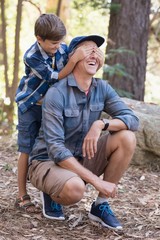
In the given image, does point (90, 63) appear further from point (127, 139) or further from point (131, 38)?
point (131, 38)

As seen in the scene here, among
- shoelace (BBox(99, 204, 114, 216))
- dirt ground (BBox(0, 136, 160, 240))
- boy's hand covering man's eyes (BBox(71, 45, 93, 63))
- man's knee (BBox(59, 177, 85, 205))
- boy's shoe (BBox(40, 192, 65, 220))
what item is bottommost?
dirt ground (BBox(0, 136, 160, 240))

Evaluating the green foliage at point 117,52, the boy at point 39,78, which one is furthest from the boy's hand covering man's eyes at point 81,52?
the green foliage at point 117,52

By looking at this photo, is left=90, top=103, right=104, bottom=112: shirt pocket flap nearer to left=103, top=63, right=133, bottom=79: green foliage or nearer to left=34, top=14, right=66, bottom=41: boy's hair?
left=34, top=14, right=66, bottom=41: boy's hair

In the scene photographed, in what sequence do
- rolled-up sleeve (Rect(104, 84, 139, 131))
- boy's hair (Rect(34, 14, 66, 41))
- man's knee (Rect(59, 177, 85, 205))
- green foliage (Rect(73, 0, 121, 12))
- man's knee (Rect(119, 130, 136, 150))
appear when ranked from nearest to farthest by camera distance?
man's knee (Rect(59, 177, 85, 205)), boy's hair (Rect(34, 14, 66, 41)), man's knee (Rect(119, 130, 136, 150)), rolled-up sleeve (Rect(104, 84, 139, 131)), green foliage (Rect(73, 0, 121, 12))

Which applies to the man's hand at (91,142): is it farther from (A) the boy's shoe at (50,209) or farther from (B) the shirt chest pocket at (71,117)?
(A) the boy's shoe at (50,209)

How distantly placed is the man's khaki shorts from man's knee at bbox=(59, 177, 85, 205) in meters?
0.03

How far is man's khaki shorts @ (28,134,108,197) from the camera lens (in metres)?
3.27

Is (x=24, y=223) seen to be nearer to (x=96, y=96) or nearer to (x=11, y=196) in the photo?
(x=11, y=196)

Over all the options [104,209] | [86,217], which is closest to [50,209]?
[86,217]

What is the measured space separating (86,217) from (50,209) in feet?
0.96

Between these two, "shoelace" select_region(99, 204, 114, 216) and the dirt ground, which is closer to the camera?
the dirt ground

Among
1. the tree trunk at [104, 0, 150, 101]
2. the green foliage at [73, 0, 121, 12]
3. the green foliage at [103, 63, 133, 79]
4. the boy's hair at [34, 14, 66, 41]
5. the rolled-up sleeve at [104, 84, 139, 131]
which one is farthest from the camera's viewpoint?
the tree trunk at [104, 0, 150, 101]

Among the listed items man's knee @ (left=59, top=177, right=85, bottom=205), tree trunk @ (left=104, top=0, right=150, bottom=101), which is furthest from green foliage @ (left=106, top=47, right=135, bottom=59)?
man's knee @ (left=59, top=177, right=85, bottom=205)

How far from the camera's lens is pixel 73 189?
3195 mm
